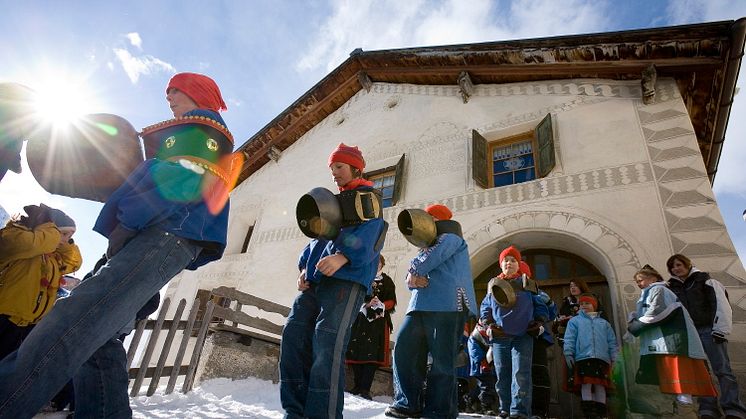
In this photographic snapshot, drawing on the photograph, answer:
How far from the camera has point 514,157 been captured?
7.50 metres

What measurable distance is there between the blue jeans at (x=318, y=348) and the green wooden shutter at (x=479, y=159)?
5626mm

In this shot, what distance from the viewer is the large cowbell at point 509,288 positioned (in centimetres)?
349

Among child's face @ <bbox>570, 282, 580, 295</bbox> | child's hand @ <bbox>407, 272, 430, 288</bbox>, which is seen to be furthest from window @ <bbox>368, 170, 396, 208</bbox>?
child's hand @ <bbox>407, 272, 430, 288</bbox>

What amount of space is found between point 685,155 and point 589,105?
5.86 ft

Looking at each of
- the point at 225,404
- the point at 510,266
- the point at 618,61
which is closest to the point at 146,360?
the point at 225,404

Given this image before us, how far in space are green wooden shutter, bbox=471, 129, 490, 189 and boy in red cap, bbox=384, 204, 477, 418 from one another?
14.7 feet

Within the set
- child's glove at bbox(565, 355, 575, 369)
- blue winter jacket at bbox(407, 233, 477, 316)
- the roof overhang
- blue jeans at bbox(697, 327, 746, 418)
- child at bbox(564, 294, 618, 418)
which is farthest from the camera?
the roof overhang

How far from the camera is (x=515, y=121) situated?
7633 mm

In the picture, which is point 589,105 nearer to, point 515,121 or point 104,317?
point 515,121

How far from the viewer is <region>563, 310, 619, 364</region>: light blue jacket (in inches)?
162

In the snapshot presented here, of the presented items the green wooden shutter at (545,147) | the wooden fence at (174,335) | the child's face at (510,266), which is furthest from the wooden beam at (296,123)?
the child's face at (510,266)

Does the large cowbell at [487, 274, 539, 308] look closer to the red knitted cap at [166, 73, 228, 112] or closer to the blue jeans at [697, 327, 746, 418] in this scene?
the blue jeans at [697, 327, 746, 418]

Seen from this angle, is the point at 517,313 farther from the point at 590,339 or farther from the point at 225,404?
the point at 225,404

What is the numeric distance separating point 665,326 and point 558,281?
108 inches
